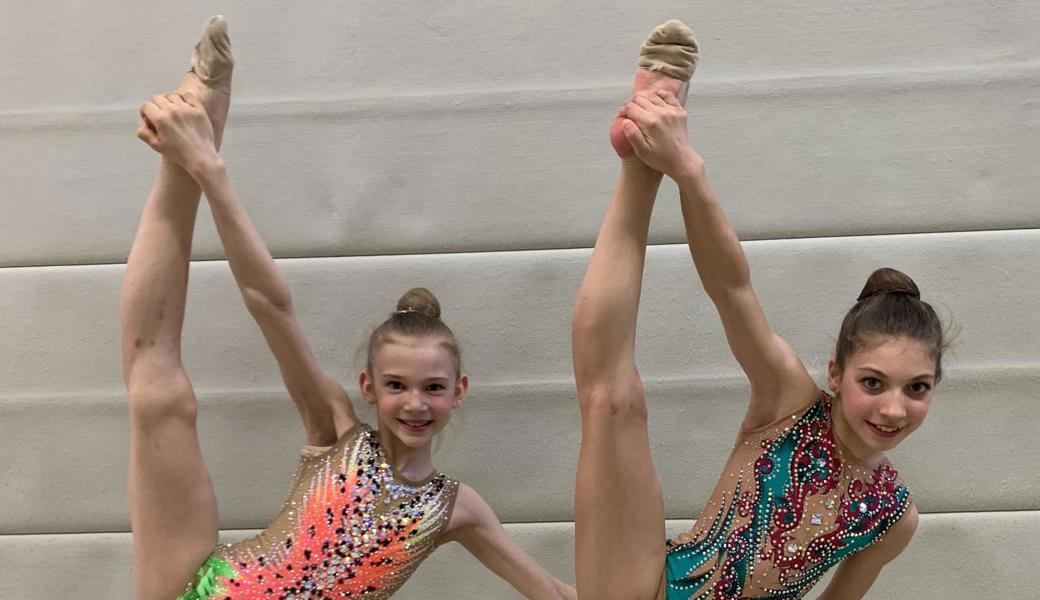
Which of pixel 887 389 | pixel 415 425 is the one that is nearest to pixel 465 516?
pixel 415 425

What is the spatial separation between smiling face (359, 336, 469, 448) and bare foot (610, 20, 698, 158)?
0.52 metres

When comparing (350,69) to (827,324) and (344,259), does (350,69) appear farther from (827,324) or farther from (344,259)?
(827,324)

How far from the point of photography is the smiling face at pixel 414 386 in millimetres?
1729

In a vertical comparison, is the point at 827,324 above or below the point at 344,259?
below

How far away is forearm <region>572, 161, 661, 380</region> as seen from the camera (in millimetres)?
1486

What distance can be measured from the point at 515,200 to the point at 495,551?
30.1 inches

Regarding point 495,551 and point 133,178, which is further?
point 133,178

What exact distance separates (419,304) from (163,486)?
56 cm

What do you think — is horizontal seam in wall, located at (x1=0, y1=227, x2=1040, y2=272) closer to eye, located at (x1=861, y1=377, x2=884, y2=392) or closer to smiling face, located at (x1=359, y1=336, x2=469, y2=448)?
smiling face, located at (x1=359, y1=336, x2=469, y2=448)

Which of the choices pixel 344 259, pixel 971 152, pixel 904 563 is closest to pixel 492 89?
pixel 344 259

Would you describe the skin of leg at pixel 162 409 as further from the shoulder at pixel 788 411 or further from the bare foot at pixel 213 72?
the shoulder at pixel 788 411

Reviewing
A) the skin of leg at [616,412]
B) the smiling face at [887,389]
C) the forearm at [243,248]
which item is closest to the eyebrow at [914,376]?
the smiling face at [887,389]

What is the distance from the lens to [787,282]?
6.89 ft

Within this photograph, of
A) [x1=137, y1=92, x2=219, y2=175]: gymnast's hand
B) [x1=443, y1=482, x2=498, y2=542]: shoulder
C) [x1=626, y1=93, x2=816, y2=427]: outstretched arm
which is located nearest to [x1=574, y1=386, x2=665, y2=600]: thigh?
[x1=626, y1=93, x2=816, y2=427]: outstretched arm
